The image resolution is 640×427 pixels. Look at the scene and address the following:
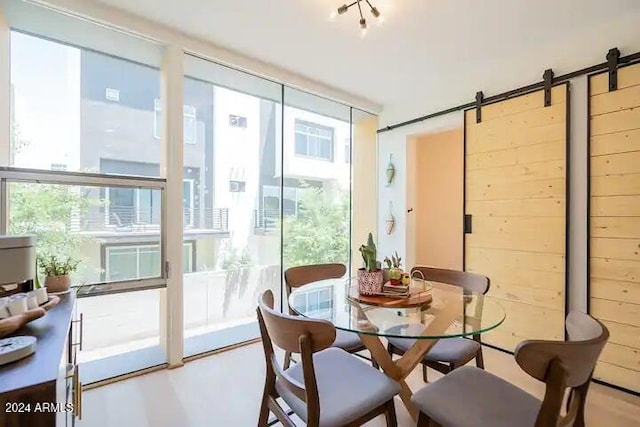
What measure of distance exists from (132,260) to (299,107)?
232cm

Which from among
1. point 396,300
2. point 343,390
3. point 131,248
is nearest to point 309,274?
point 396,300

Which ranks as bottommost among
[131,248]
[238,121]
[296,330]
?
[296,330]

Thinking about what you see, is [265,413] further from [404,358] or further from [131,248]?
[131,248]

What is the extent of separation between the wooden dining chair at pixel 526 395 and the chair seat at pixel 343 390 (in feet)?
0.60

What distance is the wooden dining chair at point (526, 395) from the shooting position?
1.07m

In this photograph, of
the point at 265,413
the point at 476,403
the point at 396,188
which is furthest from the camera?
the point at 396,188

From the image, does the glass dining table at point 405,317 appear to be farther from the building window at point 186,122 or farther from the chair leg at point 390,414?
the building window at point 186,122

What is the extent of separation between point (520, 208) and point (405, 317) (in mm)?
1871

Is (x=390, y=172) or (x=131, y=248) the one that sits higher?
(x=390, y=172)

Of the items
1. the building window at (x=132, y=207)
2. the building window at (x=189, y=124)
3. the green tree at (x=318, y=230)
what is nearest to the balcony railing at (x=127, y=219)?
the building window at (x=132, y=207)

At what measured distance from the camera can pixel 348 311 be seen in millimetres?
1905

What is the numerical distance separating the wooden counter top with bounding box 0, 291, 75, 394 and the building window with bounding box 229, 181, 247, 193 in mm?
1871

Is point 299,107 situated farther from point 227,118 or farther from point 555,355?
point 555,355

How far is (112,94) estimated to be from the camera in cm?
257
